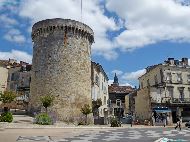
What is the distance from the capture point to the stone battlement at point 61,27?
38.0 meters

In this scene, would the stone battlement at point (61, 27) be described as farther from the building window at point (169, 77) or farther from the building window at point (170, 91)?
the building window at point (170, 91)

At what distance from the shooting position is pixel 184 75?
48188 mm

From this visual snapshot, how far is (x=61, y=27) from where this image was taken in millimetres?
38031

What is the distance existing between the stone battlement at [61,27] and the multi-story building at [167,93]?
1446cm

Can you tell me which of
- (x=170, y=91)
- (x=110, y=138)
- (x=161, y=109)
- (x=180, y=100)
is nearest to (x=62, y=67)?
(x=161, y=109)

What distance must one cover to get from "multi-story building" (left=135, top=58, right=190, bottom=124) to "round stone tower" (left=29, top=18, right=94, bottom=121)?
11247 mm

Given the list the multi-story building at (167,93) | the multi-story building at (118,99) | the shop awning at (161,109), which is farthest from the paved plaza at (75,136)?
the multi-story building at (118,99)

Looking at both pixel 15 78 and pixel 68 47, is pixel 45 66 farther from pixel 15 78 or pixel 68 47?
pixel 15 78

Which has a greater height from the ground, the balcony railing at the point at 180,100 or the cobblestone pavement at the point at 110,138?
the balcony railing at the point at 180,100

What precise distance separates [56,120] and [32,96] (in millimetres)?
5479

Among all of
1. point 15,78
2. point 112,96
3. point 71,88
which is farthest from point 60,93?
point 112,96

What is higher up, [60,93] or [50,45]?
[50,45]

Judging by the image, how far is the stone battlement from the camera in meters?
38.0

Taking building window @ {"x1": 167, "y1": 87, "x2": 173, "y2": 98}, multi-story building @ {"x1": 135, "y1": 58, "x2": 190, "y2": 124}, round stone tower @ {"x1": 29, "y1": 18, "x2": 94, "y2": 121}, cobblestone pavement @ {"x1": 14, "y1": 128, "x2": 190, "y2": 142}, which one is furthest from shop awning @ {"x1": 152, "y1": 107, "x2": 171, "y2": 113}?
cobblestone pavement @ {"x1": 14, "y1": 128, "x2": 190, "y2": 142}
